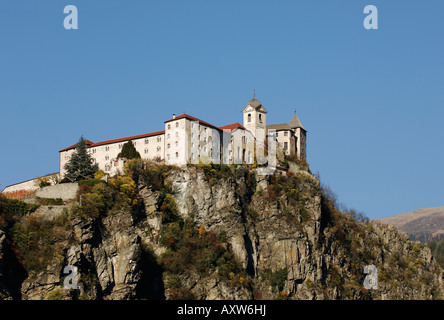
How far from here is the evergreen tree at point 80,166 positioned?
92.8 metres

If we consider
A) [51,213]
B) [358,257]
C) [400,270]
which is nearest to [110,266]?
[51,213]

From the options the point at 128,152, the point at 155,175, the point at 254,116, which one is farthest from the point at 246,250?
the point at 254,116

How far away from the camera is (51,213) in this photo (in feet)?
263

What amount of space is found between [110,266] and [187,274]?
9238 mm

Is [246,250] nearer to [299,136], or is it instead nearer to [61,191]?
[61,191]

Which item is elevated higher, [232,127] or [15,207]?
[232,127]

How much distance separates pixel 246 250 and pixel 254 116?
24425mm

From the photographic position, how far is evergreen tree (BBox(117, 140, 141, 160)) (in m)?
96.6

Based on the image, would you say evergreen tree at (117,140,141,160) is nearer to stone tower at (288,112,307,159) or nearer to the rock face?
the rock face

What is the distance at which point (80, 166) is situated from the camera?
93.2 m

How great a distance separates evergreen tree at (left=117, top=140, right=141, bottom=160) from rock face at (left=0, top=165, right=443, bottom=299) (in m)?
6.58

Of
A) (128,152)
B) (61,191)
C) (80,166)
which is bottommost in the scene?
(61,191)

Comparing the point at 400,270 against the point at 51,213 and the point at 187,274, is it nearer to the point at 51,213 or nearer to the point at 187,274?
the point at 187,274

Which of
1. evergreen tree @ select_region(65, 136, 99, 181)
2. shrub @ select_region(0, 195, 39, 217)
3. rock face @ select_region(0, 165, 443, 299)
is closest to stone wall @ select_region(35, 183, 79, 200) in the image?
shrub @ select_region(0, 195, 39, 217)
